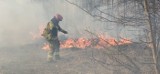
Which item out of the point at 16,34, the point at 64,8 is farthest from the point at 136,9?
the point at 64,8

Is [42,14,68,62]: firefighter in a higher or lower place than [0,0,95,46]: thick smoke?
lower

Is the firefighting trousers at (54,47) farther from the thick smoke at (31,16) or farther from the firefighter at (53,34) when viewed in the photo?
the thick smoke at (31,16)

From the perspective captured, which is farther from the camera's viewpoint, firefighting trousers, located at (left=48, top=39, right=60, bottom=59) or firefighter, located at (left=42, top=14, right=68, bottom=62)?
firefighting trousers, located at (left=48, top=39, right=60, bottom=59)

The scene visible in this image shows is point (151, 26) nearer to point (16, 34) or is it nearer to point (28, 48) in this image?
point (28, 48)

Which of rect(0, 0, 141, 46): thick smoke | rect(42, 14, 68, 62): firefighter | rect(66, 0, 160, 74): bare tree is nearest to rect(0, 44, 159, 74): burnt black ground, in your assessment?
rect(42, 14, 68, 62): firefighter

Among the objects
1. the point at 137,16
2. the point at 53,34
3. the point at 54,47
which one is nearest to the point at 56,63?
the point at 54,47

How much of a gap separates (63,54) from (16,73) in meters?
3.34

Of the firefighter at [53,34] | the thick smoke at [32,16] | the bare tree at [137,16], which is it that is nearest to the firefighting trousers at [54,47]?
the firefighter at [53,34]

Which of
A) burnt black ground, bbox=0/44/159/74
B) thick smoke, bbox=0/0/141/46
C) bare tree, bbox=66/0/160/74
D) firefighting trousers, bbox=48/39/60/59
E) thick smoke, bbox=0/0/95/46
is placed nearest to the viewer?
bare tree, bbox=66/0/160/74

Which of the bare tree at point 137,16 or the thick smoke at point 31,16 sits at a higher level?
the thick smoke at point 31,16

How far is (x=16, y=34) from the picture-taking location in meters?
19.8

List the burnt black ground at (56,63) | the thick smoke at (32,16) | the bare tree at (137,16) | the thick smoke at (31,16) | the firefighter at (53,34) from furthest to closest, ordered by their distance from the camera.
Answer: the thick smoke at (31,16) < the thick smoke at (32,16) < the firefighter at (53,34) < the burnt black ground at (56,63) < the bare tree at (137,16)

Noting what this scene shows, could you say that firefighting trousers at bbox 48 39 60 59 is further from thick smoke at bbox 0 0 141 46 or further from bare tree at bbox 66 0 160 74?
bare tree at bbox 66 0 160 74

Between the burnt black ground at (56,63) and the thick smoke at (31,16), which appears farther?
the thick smoke at (31,16)
